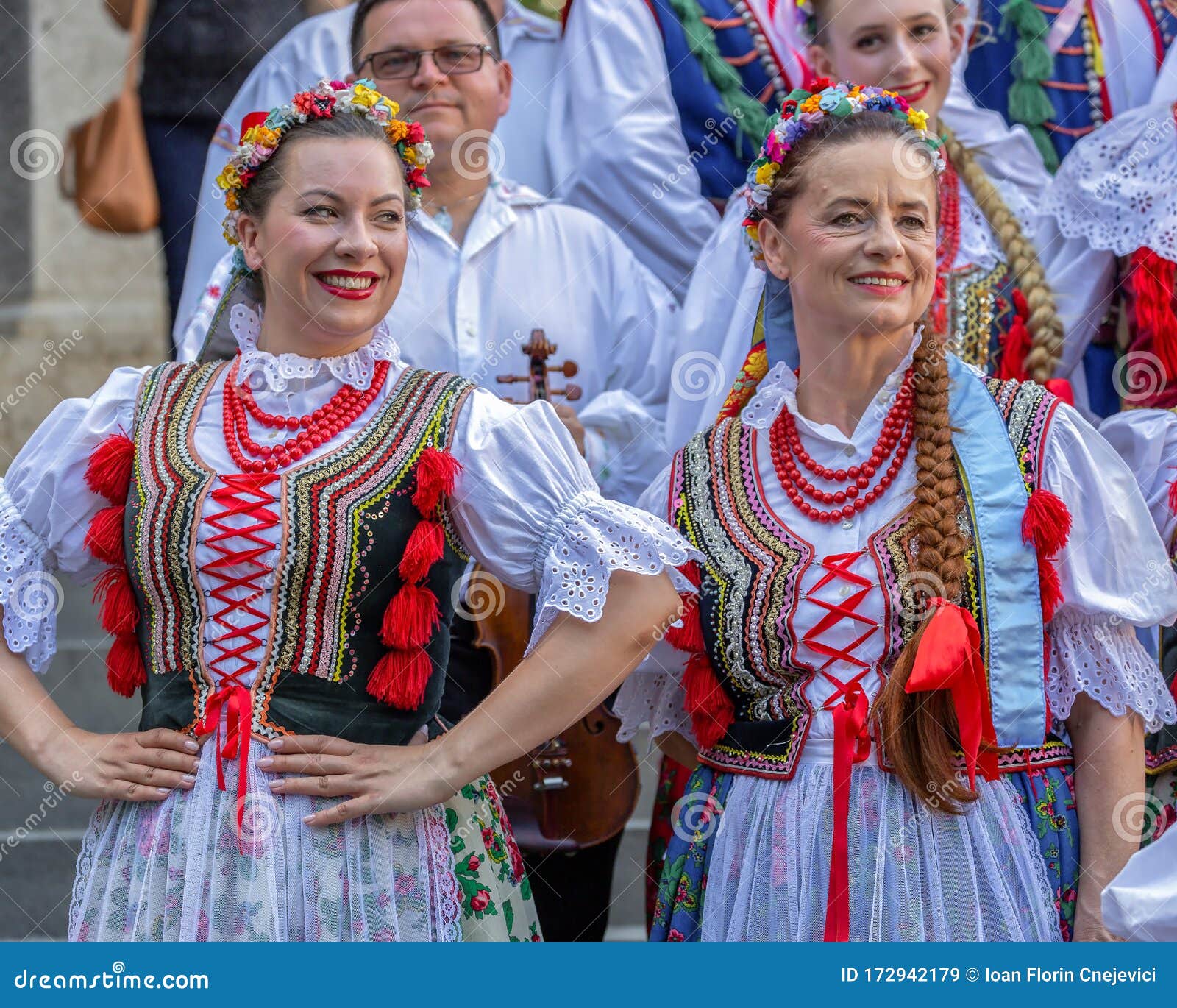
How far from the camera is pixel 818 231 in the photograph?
294cm

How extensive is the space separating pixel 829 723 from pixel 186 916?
1049 millimetres

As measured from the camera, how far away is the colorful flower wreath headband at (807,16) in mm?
4016

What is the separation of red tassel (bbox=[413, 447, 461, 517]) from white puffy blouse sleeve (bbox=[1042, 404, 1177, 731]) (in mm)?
981

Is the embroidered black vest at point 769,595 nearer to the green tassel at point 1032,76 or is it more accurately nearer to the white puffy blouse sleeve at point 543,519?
the white puffy blouse sleeve at point 543,519

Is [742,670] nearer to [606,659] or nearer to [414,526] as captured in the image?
[606,659]

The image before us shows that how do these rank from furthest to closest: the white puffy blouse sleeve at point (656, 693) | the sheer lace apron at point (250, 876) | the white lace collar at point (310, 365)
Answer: the white puffy blouse sleeve at point (656, 693) → the white lace collar at point (310, 365) → the sheer lace apron at point (250, 876)

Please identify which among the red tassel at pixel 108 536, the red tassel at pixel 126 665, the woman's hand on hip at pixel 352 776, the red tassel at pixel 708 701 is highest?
the red tassel at pixel 108 536

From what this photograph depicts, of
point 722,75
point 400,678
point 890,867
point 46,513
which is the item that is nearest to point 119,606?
point 46,513

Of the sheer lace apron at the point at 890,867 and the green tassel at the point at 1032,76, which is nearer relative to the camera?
the sheer lace apron at the point at 890,867

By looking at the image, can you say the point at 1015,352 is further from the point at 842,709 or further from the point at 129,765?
the point at 129,765

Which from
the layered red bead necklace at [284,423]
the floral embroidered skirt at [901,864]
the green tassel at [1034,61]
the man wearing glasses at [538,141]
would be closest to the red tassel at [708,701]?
the floral embroidered skirt at [901,864]

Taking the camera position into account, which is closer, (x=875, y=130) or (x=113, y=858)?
(x=113, y=858)

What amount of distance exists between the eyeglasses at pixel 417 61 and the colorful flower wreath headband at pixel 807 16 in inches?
31.3
